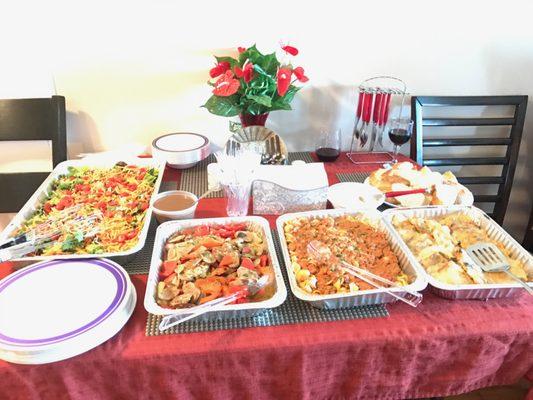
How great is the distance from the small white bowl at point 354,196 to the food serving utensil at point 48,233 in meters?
0.73

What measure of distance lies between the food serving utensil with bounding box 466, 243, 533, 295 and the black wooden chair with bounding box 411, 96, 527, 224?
83 centimetres

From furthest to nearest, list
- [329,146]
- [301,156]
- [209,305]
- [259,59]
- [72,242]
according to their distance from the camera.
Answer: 1. [301,156]
2. [329,146]
3. [259,59]
4. [72,242]
5. [209,305]

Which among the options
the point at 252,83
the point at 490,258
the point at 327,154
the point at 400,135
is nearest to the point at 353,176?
the point at 327,154

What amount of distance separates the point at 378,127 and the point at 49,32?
135 cm

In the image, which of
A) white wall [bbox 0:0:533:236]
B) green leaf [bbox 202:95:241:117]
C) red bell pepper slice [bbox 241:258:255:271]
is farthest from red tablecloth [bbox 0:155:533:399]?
white wall [bbox 0:0:533:236]

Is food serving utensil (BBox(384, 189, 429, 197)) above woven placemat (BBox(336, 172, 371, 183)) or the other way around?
above

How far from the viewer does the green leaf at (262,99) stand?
1373mm

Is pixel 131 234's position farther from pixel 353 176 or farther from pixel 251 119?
pixel 353 176

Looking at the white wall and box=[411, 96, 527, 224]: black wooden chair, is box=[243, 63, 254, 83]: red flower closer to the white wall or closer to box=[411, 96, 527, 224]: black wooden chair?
the white wall

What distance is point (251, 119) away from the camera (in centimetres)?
150

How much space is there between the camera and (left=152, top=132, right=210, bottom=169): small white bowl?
1489mm

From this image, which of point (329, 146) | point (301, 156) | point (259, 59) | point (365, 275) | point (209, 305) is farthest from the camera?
point (301, 156)

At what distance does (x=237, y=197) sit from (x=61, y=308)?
0.54 m

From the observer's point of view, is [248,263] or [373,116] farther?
[373,116]
